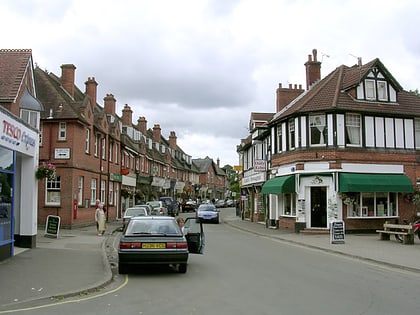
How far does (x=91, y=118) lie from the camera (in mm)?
30422

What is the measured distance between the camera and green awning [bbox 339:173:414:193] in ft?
81.3

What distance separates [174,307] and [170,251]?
3307 millimetres

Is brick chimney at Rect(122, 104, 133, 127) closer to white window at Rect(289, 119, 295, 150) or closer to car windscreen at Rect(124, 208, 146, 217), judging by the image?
car windscreen at Rect(124, 208, 146, 217)

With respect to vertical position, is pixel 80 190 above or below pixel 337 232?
above

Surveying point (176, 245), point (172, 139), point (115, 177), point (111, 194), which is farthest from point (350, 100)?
point (172, 139)

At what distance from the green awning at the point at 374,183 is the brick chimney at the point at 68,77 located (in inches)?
740

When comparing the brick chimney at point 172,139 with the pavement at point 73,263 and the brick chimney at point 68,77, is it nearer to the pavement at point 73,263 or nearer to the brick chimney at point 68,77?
the brick chimney at point 68,77

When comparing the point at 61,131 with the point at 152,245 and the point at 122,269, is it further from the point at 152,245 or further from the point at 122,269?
the point at 152,245

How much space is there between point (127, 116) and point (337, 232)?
34.6 meters

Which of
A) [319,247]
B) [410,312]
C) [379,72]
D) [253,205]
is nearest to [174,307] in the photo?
[410,312]

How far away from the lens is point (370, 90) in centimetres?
2719

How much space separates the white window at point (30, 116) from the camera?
1757 centimetres

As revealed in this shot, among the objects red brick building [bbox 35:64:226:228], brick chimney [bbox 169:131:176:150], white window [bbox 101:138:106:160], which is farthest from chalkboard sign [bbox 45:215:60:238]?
brick chimney [bbox 169:131:176:150]

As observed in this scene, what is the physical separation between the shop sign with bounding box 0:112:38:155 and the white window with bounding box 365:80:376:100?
62.8ft
